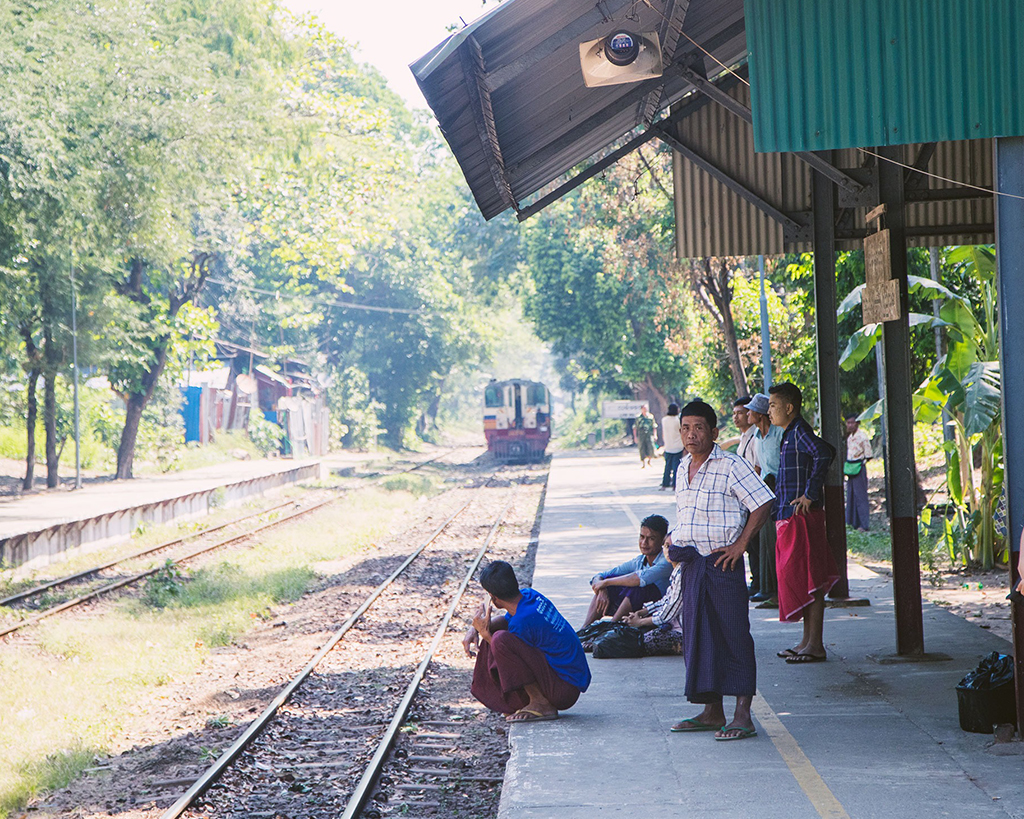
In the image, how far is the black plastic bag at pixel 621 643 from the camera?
8.23 meters

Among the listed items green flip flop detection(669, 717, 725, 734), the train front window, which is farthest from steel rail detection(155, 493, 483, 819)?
the train front window

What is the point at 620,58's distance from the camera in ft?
22.2

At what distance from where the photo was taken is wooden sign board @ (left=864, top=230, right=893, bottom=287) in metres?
7.58

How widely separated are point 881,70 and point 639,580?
388 centimetres

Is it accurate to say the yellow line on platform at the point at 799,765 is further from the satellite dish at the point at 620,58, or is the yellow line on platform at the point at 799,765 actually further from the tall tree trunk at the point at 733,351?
the tall tree trunk at the point at 733,351

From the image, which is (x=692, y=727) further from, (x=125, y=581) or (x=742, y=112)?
(x=125, y=581)

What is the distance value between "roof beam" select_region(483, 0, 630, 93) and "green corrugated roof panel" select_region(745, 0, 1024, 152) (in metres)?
0.86

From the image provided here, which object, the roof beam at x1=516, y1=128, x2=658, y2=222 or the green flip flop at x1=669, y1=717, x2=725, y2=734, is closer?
the green flip flop at x1=669, y1=717, x2=725, y2=734

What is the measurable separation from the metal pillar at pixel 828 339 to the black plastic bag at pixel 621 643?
2.03 m

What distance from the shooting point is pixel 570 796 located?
520 centimetres

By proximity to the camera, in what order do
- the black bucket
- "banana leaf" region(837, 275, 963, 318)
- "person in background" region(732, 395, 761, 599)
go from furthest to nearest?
"banana leaf" region(837, 275, 963, 318) → "person in background" region(732, 395, 761, 599) → the black bucket

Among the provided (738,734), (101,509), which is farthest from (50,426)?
(738,734)

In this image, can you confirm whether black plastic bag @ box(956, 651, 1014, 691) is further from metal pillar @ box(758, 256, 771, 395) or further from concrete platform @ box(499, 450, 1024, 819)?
metal pillar @ box(758, 256, 771, 395)

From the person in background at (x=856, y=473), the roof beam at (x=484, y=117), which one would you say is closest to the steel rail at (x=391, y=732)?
the roof beam at (x=484, y=117)
